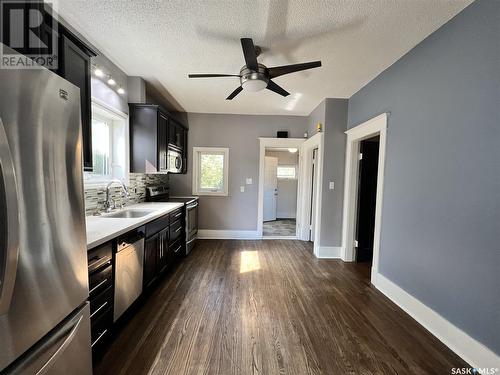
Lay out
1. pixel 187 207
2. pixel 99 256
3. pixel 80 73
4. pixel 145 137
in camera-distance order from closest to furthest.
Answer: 1. pixel 99 256
2. pixel 80 73
3. pixel 145 137
4. pixel 187 207

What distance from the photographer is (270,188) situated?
6.45 m

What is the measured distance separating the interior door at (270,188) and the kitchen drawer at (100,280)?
194 inches

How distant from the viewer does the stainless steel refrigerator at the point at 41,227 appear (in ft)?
2.50

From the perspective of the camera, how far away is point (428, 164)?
6.53 feet

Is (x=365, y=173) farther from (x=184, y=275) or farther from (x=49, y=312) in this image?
(x=49, y=312)

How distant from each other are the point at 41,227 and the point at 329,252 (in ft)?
12.1

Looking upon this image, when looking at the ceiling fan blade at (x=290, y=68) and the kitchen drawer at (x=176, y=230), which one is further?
the kitchen drawer at (x=176, y=230)

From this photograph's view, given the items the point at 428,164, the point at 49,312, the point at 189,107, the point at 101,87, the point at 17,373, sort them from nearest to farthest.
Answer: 1. the point at 17,373
2. the point at 49,312
3. the point at 428,164
4. the point at 101,87
5. the point at 189,107

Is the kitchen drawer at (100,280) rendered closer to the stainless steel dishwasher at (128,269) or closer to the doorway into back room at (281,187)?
the stainless steel dishwasher at (128,269)

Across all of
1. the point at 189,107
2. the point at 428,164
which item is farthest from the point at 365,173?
the point at 189,107

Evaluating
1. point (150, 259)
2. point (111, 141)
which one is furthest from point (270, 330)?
point (111, 141)

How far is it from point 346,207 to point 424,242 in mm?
1539

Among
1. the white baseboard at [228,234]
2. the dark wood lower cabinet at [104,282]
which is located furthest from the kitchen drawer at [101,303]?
the white baseboard at [228,234]

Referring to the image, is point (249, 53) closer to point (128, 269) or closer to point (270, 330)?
→ point (128, 269)
